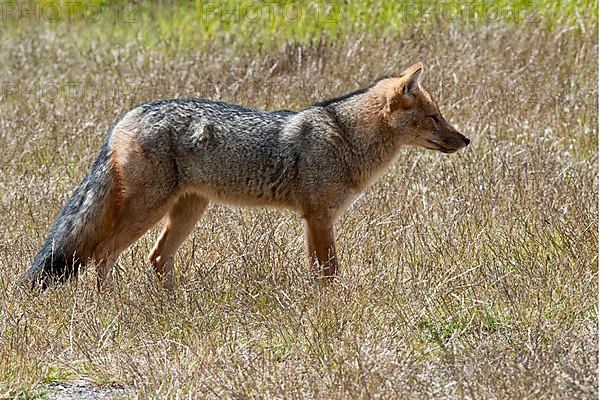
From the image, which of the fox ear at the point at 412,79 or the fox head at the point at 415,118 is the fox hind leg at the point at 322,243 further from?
the fox ear at the point at 412,79

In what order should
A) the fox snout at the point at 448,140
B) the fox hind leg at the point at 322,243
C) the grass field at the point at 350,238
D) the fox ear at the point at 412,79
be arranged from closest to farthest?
1. the grass field at the point at 350,238
2. the fox hind leg at the point at 322,243
3. the fox ear at the point at 412,79
4. the fox snout at the point at 448,140

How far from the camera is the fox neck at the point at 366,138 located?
6324mm

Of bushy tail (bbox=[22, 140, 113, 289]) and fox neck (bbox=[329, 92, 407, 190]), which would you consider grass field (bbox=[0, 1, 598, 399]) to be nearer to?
bushy tail (bbox=[22, 140, 113, 289])

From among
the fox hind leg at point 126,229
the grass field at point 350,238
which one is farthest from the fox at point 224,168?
the grass field at point 350,238

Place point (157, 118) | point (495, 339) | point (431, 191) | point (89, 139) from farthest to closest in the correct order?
point (89, 139), point (431, 191), point (157, 118), point (495, 339)

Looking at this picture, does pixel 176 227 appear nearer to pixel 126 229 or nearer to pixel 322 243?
pixel 126 229

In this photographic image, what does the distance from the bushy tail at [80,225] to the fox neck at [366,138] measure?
4.45ft

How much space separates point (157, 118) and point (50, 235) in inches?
35.3

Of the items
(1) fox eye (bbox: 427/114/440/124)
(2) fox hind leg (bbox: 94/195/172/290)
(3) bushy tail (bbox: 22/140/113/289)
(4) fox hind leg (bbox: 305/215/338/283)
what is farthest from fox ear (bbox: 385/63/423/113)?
(3) bushy tail (bbox: 22/140/113/289)

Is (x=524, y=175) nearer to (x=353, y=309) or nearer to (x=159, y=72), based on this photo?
(x=353, y=309)

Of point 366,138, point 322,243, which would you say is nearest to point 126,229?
point 322,243

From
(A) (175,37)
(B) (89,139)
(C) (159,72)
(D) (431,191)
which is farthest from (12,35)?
(D) (431,191)

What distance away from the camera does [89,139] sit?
342 inches

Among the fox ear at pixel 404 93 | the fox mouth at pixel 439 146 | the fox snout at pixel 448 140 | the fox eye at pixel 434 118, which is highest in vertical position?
the fox ear at pixel 404 93
